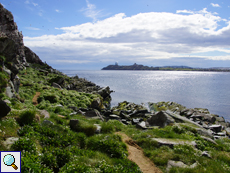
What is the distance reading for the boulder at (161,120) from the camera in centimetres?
1607

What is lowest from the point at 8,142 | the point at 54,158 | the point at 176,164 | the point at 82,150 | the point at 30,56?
the point at 176,164

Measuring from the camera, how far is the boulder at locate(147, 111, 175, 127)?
1607cm

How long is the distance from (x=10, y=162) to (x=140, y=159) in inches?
264

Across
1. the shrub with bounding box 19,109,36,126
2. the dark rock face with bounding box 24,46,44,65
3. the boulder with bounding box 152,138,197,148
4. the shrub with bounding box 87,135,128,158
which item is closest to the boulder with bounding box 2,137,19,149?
the shrub with bounding box 19,109,36,126

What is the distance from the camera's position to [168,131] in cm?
1299

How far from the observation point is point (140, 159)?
31.1ft

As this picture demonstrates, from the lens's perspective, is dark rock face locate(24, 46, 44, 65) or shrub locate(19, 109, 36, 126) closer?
shrub locate(19, 109, 36, 126)

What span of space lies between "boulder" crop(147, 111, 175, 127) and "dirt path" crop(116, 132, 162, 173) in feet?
19.0

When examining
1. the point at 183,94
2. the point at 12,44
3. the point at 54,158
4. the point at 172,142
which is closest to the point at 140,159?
the point at 172,142

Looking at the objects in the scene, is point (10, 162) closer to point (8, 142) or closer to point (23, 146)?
point (23, 146)

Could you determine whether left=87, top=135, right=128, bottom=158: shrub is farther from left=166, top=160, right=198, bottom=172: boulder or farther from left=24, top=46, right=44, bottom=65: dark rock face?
left=24, top=46, right=44, bottom=65: dark rock face

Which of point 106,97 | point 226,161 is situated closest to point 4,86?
point 226,161

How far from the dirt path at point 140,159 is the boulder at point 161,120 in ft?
19.0

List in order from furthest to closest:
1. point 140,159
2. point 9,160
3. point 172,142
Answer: point 172,142 → point 140,159 → point 9,160
